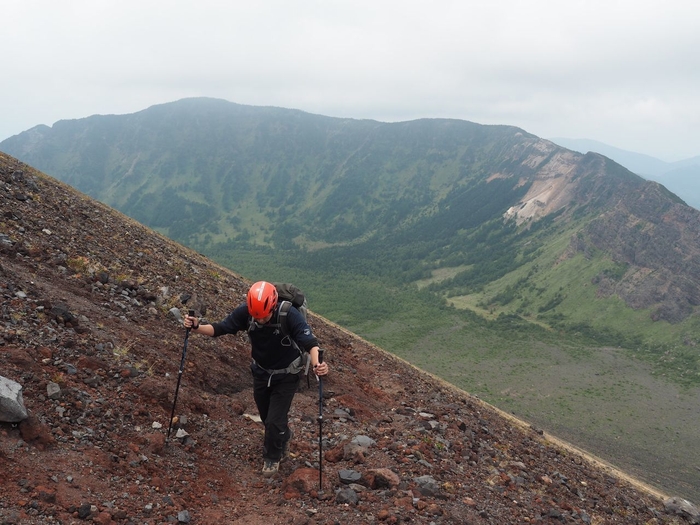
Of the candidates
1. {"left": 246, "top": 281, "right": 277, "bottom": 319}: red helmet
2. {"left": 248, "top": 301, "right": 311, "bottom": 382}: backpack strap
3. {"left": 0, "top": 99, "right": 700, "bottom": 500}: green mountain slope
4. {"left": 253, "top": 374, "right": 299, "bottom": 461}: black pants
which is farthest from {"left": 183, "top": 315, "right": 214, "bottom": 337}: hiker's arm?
{"left": 0, "top": 99, "right": 700, "bottom": 500}: green mountain slope

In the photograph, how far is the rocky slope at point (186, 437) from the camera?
6.67 metres

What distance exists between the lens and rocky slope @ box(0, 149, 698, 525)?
21.9 feet

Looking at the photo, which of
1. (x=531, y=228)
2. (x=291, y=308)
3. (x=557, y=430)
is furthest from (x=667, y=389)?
(x=531, y=228)

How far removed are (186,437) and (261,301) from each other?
3.10 meters

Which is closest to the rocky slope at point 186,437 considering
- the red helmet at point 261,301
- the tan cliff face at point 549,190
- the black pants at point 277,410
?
the black pants at point 277,410

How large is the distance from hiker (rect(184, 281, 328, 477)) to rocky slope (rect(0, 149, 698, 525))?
2.31 feet

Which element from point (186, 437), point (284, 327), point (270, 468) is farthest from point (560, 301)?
point (186, 437)

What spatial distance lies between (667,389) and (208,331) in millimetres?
84074

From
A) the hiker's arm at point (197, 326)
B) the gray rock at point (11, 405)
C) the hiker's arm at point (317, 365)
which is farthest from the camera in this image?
the hiker's arm at point (197, 326)

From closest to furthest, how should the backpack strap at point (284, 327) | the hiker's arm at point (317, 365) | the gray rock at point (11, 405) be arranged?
the gray rock at point (11, 405)
the hiker's arm at point (317, 365)
the backpack strap at point (284, 327)

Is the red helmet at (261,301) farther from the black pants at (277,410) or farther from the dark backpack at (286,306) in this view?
the black pants at (277,410)

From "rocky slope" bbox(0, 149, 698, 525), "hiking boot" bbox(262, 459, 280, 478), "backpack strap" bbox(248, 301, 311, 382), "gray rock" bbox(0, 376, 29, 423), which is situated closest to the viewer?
"gray rock" bbox(0, 376, 29, 423)

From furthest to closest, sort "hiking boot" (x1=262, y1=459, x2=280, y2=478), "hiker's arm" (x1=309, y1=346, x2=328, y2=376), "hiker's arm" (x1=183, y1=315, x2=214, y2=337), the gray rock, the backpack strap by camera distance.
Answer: "hiking boot" (x1=262, y1=459, x2=280, y2=478), "hiker's arm" (x1=183, y1=315, x2=214, y2=337), the backpack strap, "hiker's arm" (x1=309, y1=346, x2=328, y2=376), the gray rock

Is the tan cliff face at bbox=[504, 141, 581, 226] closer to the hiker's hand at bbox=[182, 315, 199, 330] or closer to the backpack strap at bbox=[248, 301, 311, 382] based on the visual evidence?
the backpack strap at bbox=[248, 301, 311, 382]
